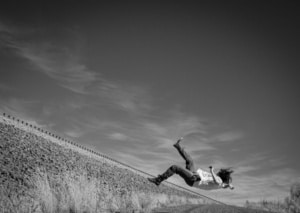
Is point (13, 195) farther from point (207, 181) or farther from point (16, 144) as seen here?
point (16, 144)

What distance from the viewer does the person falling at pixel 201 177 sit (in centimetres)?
536

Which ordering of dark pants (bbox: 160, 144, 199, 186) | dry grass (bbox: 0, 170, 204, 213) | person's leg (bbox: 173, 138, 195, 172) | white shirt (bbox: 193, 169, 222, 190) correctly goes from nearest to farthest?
dry grass (bbox: 0, 170, 204, 213), white shirt (bbox: 193, 169, 222, 190), dark pants (bbox: 160, 144, 199, 186), person's leg (bbox: 173, 138, 195, 172)

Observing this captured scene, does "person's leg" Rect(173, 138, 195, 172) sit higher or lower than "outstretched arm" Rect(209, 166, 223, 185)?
higher

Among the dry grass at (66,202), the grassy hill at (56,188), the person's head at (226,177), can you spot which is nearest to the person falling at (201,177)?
the person's head at (226,177)

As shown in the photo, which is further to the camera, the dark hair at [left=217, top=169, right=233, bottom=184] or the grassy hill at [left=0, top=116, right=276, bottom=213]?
A: the dark hair at [left=217, top=169, right=233, bottom=184]

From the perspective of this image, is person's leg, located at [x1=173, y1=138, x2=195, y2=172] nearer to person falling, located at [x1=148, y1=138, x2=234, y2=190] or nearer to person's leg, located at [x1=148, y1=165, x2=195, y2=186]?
person falling, located at [x1=148, y1=138, x2=234, y2=190]

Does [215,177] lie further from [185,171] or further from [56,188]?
[56,188]

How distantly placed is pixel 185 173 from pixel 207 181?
443mm

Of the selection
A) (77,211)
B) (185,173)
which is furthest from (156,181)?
(77,211)

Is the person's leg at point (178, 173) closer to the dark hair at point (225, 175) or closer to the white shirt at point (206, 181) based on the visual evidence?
the white shirt at point (206, 181)

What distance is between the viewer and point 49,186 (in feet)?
22.0

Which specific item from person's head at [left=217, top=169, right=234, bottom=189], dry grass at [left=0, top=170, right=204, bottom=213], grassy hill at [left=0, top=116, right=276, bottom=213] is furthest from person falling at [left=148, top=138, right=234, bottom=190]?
dry grass at [left=0, top=170, right=204, bottom=213]

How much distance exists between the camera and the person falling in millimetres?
5355

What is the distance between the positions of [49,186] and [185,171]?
10.6 feet
